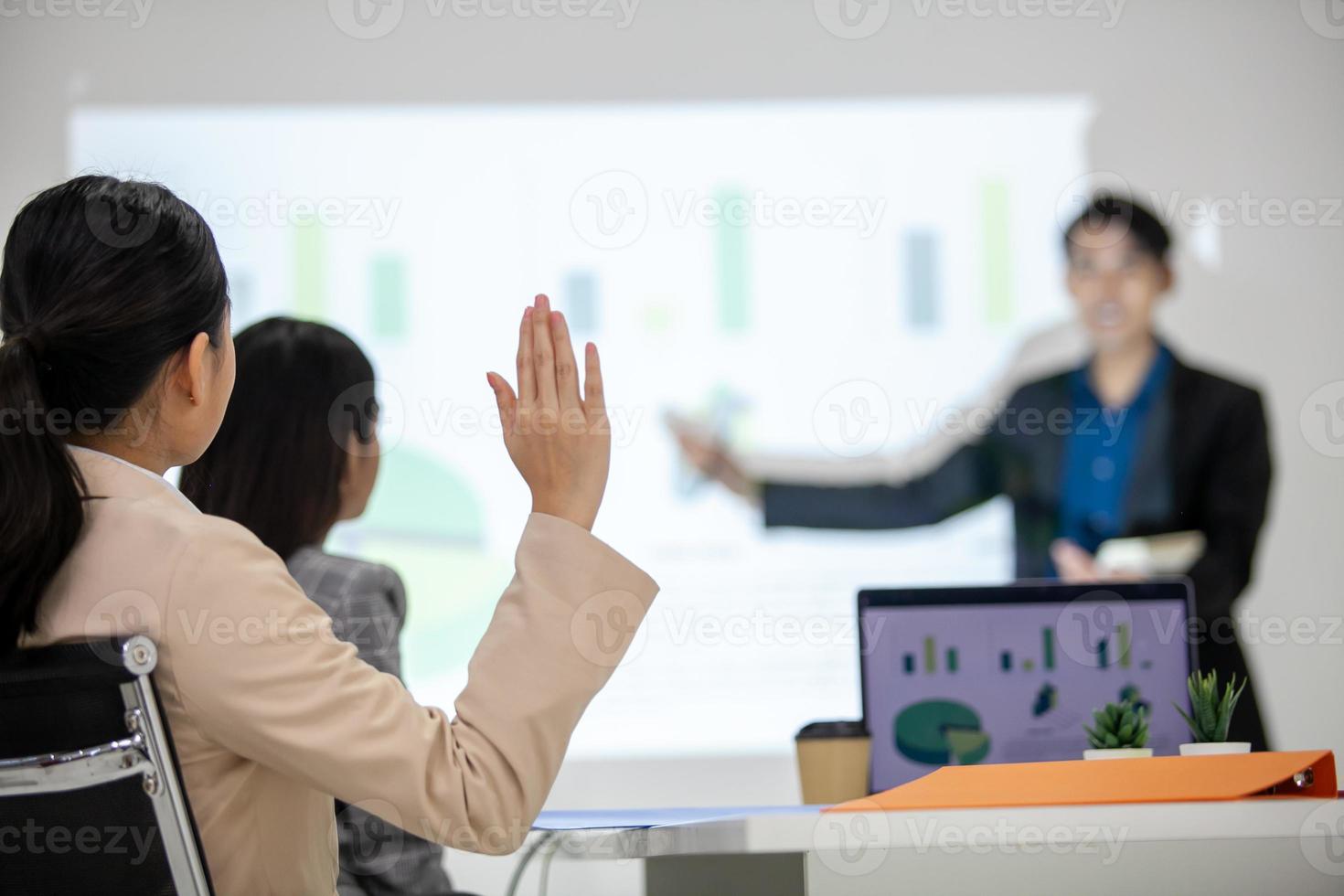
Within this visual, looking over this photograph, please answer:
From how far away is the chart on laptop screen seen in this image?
3377 mm

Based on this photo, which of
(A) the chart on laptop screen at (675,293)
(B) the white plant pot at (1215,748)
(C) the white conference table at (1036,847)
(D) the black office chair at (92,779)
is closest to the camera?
(D) the black office chair at (92,779)

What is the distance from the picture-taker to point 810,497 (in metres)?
3.47

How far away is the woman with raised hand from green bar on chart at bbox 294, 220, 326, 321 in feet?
8.20

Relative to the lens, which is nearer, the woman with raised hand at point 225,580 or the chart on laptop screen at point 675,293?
the woman with raised hand at point 225,580

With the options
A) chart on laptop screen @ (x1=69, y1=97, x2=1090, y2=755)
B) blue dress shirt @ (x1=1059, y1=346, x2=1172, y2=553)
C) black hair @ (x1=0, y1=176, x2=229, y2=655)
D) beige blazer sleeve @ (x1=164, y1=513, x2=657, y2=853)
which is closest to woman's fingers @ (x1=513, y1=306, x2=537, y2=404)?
beige blazer sleeve @ (x1=164, y1=513, x2=657, y2=853)

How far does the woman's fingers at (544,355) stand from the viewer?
95cm

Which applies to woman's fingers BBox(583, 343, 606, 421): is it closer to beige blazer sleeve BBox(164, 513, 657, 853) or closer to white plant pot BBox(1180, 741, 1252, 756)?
beige blazer sleeve BBox(164, 513, 657, 853)

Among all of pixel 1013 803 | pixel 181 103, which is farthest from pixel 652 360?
pixel 1013 803

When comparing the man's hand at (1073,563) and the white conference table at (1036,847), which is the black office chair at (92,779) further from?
the man's hand at (1073,563)

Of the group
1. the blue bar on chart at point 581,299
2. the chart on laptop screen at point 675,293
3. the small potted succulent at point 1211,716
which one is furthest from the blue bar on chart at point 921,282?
the small potted succulent at point 1211,716

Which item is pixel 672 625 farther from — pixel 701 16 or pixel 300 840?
pixel 300 840

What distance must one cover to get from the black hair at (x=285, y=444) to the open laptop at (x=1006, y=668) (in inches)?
28.2

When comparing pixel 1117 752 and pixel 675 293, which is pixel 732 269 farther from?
pixel 1117 752

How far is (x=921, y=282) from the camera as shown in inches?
138
